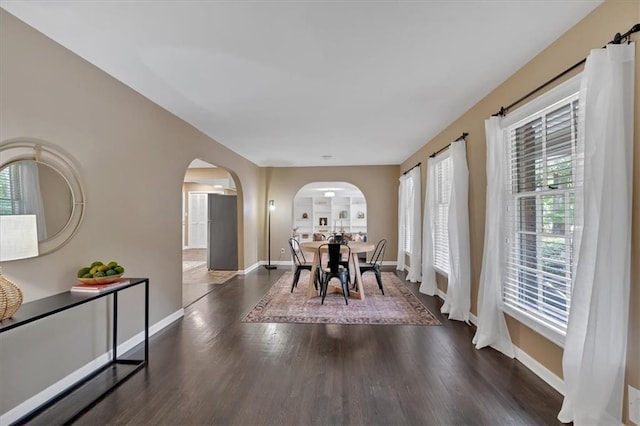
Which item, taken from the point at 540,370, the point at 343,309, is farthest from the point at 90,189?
the point at 540,370

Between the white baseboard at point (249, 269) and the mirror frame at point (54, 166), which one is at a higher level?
the mirror frame at point (54, 166)

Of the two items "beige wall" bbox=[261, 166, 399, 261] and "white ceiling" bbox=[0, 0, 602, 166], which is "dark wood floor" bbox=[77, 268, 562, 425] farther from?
"beige wall" bbox=[261, 166, 399, 261]

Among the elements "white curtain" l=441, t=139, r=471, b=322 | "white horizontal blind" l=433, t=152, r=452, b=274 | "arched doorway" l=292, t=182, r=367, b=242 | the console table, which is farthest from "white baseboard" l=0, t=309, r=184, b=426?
"arched doorway" l=292, t=182, r=367, b=242

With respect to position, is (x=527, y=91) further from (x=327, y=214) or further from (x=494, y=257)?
(x=327, y=214)

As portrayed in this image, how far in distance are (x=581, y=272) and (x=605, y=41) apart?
1373 mm

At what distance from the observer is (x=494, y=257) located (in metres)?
2.57

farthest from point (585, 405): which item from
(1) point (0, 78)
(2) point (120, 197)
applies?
(1) point (0, 78)

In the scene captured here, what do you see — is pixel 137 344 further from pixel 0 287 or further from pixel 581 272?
pixel 581 272

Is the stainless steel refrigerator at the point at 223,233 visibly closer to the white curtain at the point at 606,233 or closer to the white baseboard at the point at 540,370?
the white baseboard at the point at 540,370

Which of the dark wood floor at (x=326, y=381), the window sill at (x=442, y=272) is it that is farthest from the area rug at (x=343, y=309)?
the window sill at (x=442, y=272)

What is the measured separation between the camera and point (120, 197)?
2.64 m

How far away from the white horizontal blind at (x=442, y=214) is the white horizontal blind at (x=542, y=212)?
1554mm

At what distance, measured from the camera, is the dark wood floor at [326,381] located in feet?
5.98

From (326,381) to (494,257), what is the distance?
181cm
